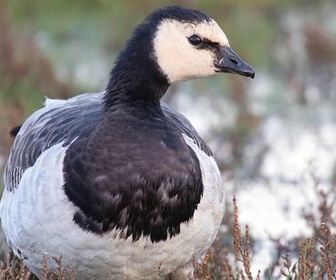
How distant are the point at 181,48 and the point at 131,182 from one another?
71 centimetres

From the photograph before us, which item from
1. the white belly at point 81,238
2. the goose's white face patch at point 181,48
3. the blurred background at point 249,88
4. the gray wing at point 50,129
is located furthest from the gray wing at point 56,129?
the blurred background at point 249,88

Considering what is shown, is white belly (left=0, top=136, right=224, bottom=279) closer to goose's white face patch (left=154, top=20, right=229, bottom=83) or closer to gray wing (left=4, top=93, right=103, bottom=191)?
gray wing (left=4, top=93, right=103, bottom=191)

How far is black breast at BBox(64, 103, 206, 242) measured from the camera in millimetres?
4578

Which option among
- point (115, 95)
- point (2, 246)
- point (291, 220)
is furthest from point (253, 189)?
point (115, 95)

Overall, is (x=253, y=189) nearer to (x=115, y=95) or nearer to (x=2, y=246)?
(x=2, y=246)

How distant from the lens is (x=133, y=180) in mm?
4586

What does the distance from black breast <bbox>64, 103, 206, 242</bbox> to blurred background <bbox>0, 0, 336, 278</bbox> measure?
56.9 inches

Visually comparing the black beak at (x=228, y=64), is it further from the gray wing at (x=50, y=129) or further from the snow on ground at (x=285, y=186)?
the snow on ground at (x=285, y=186)

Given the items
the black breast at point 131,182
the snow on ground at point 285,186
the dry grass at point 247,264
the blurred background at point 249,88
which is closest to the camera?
the dry grass at point 247,264

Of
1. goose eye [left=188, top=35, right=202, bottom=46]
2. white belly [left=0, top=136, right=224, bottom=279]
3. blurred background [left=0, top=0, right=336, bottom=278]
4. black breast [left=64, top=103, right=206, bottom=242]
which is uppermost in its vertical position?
goose eye [left=188, top=35, right=202, bottom=46]

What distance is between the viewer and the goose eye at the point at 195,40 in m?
4.84

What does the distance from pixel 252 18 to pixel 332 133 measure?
261 centimetres

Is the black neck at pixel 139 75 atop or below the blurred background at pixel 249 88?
atop

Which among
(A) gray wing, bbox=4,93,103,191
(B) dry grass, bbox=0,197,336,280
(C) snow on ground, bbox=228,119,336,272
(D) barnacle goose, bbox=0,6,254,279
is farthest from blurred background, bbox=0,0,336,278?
(A) gray wing, bbox=4,93,103,191
